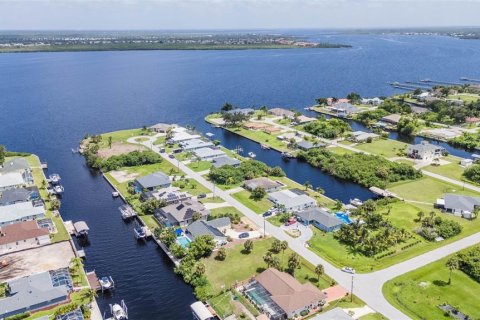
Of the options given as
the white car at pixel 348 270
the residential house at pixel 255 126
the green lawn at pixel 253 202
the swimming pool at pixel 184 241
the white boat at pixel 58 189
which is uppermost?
the residential house at pixel 255 126

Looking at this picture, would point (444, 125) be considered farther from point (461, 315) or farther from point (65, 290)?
point (65, 290)

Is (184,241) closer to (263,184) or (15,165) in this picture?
(263,184)

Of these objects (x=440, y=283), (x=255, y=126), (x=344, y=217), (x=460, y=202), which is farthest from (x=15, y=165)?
(x=460, y=202)

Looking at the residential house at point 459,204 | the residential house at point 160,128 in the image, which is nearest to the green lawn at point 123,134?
the residential house at point 160,128

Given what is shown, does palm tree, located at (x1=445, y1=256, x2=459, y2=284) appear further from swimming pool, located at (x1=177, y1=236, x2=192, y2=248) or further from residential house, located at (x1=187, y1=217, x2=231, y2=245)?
swimming pool, located at (x1=177, y1=236, x2=192, y2=248)

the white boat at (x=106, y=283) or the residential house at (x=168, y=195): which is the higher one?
the residential house at (x=168, y=195)

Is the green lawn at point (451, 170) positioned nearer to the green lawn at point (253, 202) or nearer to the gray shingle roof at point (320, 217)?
the gray shingle roof at point (320, 217)
